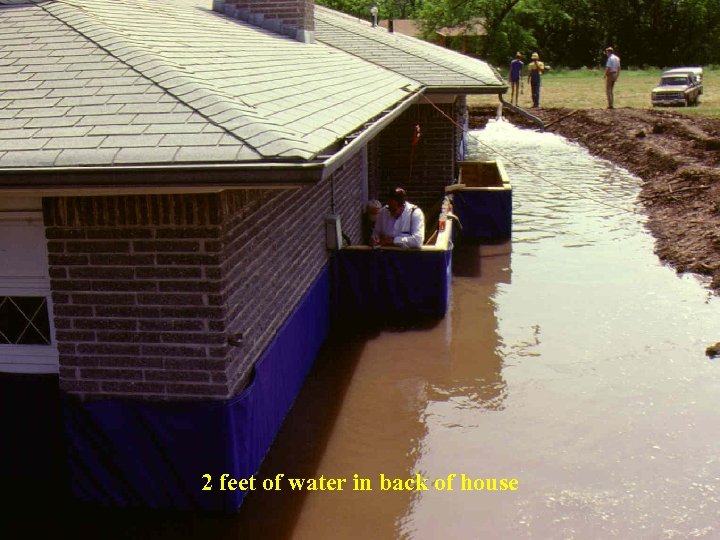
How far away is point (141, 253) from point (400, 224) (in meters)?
5.38

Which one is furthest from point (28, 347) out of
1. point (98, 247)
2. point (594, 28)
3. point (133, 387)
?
point (594, 28)

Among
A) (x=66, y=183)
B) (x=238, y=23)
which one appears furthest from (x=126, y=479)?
(x=238, y=23)

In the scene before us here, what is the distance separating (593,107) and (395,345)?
2682 cm

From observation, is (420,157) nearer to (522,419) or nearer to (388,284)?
(388,284)

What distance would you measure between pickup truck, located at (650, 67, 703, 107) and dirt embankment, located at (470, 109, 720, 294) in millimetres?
2331

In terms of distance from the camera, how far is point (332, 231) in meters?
10.2

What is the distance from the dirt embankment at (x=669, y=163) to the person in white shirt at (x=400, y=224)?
4486 mm

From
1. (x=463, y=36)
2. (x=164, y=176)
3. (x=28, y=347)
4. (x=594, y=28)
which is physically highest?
(x=594, y=28)

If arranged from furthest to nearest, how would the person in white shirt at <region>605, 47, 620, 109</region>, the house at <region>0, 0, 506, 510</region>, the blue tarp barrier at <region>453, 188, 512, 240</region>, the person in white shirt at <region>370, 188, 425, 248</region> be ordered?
the person in white shirt at <region>605, 47, 620, 109</region> < the blue tarp barrier at <region>453, 188, 512, 240</region> < the person in white shirt at <region>370, 188, 425, 248</region> < the house at <region>0, 0, 506, 510</region>

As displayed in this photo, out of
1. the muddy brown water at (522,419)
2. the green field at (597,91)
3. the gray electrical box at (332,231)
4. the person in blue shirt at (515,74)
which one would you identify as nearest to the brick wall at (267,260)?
the gray electrical box at (332,231)

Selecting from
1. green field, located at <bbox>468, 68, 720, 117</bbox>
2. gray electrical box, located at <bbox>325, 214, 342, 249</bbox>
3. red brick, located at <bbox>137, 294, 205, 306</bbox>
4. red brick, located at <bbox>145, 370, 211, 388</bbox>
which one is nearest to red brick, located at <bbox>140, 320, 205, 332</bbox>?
red brick, located at <bbox>137, 294, 205, 306</bbox>

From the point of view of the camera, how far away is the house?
4.89m

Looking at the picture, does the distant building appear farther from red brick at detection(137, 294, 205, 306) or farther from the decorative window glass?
red brick at detection(137, 294, 205, 306)

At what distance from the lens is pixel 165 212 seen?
552 centimetres
